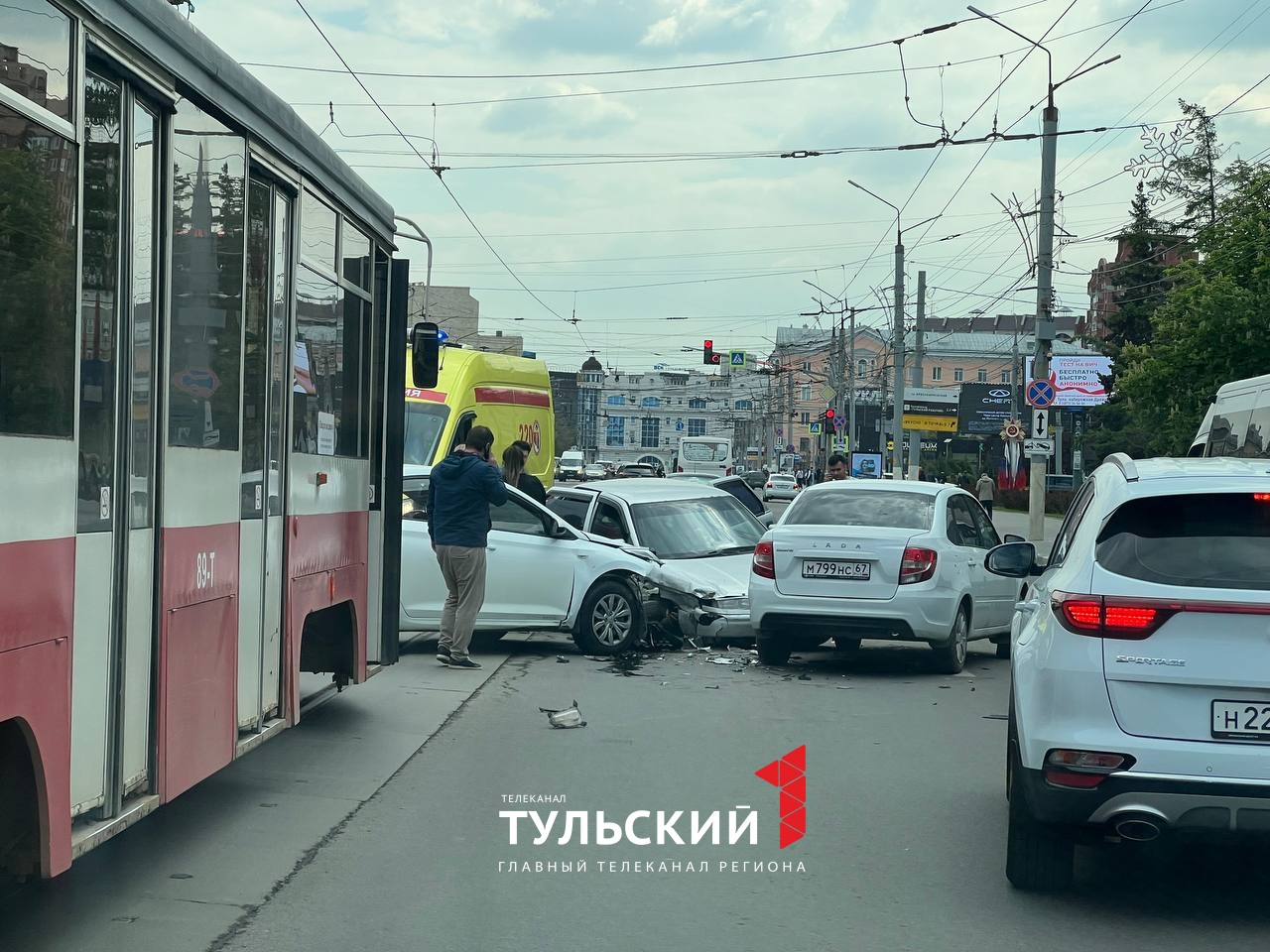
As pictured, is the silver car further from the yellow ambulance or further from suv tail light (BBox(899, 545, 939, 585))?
suv tail light (BBox(899, 545, 939, 585))

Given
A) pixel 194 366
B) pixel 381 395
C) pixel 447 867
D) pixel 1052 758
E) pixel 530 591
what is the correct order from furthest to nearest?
1. pixel 530 591
2. pixel 381 395
3. pixel 447 867
4. pixel 194 366
5. pixel 1052 758

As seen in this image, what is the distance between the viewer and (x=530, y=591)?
45.0 feet

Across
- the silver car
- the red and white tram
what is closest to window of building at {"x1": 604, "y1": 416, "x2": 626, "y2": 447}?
the silver car

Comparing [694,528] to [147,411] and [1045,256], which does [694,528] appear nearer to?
[147,411]

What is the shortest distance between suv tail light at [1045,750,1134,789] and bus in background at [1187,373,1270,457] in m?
8.40

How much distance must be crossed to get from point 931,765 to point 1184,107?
53.5 metres

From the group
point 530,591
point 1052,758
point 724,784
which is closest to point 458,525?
point 530,591

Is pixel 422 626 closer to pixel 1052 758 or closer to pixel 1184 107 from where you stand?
pixel 1052 758

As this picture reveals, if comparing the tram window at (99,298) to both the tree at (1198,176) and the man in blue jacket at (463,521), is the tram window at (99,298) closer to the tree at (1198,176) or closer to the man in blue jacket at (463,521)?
the man in blue jacket at (463,521)

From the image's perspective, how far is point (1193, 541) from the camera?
17.5 ft

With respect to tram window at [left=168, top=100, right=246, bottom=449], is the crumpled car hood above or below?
below

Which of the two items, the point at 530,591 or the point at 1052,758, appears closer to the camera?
the point at 1052,758

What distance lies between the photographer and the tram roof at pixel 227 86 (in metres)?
4.92

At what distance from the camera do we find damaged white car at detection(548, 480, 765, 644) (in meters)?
14.3
